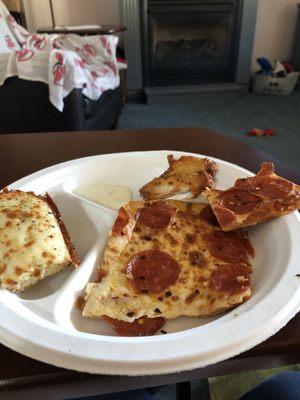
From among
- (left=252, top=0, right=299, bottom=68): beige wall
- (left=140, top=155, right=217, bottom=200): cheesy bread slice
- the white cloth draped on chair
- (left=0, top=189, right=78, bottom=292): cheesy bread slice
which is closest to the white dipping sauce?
(left=140, top=155, right=217, bottom=200): cheesy bread slice

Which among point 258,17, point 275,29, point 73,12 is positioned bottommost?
point 275,29

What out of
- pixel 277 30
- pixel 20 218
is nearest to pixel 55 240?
pixel 20 218

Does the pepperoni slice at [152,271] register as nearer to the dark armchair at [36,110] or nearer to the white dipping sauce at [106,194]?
the white dipping sauce at [106,194]

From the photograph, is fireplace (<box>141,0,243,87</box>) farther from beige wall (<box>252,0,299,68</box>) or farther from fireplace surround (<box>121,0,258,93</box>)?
beige wall (<box>252,0,299,68</box>)

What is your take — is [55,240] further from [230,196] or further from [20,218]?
[230,196]

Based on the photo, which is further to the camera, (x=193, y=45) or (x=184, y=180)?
(x=193, y=45)

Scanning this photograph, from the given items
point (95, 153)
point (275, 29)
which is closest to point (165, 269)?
point (95, 153)

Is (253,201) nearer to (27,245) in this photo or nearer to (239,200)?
(239,200)
